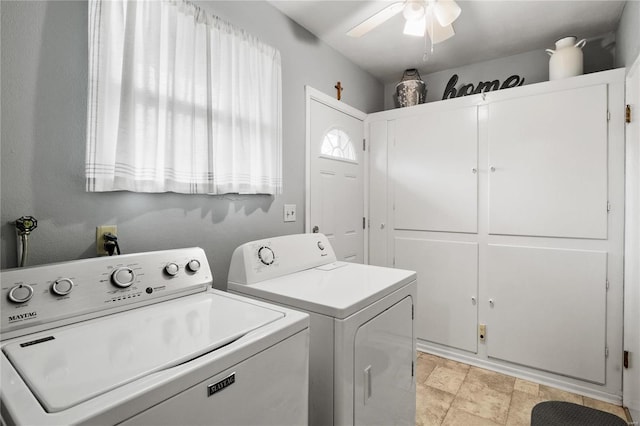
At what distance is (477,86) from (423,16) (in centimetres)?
137

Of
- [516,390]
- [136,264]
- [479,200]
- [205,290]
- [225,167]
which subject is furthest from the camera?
[479,200]

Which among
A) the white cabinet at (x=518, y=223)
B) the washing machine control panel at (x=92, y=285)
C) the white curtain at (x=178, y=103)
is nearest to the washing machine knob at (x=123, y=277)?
the washing machine control panel at (x=92, y=285)

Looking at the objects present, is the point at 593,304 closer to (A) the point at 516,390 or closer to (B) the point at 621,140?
(A) the point at 516,390

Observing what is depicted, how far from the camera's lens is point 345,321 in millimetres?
1201

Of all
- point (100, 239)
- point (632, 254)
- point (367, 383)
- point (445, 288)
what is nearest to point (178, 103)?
point (100, 239)

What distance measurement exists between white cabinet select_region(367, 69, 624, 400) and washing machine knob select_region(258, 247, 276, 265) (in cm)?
156

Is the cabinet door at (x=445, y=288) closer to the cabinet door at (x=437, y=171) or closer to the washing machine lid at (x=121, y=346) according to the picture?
the cabinet door at (x=437, y=171)

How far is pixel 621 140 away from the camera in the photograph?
2039 mm

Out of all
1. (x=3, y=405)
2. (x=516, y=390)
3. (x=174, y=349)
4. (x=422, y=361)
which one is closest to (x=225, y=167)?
(x=174, y=349)

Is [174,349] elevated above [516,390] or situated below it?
above

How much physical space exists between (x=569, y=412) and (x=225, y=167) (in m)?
2.34

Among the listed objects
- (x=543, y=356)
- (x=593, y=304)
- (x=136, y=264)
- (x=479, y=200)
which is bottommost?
(x=543, y=356)

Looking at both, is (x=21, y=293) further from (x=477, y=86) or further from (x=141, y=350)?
(x=477, y=86)

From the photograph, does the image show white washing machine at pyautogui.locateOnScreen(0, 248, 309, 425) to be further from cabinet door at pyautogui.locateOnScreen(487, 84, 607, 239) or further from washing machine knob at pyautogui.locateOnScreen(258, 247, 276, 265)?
cabinet door at pyautogui.locateOnScreen(487, 84, 607, 239)
